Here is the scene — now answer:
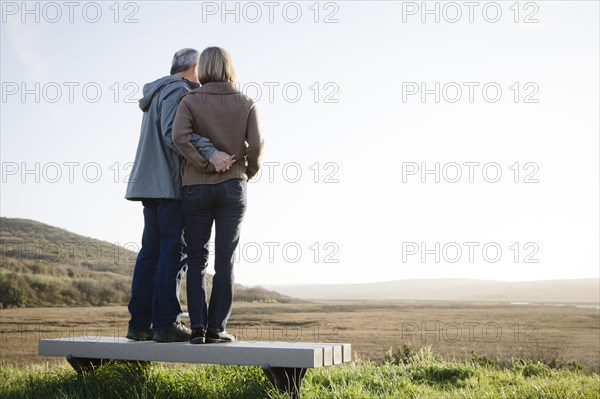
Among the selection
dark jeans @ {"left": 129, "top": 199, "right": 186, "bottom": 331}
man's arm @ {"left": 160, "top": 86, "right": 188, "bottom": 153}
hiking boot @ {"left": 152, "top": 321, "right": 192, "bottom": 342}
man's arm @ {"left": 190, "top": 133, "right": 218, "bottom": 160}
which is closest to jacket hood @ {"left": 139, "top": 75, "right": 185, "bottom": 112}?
man's arm @ {"left": 160, "top": 86, "right": 188, "bottom": 153}

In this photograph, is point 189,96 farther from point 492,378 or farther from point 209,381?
point 492,378

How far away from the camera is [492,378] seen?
19.2ft

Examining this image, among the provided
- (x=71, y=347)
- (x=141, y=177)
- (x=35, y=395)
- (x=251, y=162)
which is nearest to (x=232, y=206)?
(x=251, y=162)

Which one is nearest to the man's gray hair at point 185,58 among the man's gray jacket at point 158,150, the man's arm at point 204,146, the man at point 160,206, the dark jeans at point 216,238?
the man at point 160,206

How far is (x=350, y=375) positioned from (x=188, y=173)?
8.01ft

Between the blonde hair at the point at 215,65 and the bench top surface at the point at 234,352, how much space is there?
195 centimetres

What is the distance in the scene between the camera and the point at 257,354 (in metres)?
4.28

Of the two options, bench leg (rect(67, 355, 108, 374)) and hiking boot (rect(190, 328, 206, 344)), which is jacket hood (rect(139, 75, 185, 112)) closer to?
hiking boot (rect(190, 328, 206, 344))

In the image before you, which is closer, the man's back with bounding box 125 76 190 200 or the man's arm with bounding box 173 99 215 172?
the man's arm with bounding box 173 99 215 172

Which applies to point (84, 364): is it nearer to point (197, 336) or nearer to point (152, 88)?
point (197, 336)

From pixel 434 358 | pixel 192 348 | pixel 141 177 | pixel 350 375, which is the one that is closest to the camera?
pixel 192 348

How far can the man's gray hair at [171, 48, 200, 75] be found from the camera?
486cm

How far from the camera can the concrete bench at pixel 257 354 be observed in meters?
4.21

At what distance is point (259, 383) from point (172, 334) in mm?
771
